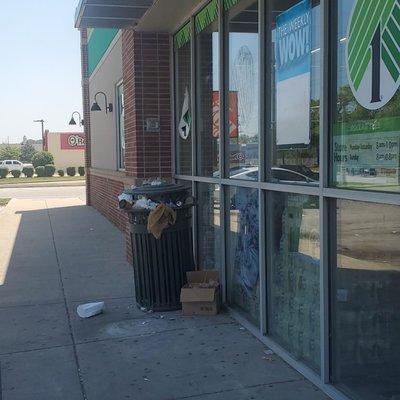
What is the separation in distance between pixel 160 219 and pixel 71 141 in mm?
74584

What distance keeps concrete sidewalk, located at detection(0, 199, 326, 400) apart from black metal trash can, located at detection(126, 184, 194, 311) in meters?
0.23

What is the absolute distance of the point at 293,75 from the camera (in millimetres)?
4383

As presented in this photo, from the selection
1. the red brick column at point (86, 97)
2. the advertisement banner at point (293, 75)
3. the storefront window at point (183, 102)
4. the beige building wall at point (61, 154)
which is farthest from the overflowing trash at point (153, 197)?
the beige building wall at point (61, 154)

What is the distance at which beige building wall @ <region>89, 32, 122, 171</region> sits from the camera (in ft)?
40.5

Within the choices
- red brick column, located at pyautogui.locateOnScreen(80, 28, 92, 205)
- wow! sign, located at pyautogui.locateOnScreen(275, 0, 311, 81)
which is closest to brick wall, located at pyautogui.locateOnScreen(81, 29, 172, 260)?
wow! sign, located at pyautogui.locateOnScreen(275, 0, 311, 81)

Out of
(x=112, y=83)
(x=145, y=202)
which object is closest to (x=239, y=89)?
(x=145, y=202)

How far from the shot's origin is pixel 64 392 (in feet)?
13.6

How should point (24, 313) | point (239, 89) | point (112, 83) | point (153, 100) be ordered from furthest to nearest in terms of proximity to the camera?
1. point (112, 83)
2. point (153, 100)
3. point (24, 313)
4. point (239, 89)

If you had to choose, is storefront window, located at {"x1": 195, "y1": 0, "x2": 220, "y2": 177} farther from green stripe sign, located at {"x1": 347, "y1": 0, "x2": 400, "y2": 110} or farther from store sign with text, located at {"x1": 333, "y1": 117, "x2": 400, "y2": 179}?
green stripe sign, located at {"x1": 347, "y1": 0, "x2": 400, "y2": 110}

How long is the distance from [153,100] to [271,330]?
3942mm

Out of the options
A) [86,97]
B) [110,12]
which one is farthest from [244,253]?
[86,97]

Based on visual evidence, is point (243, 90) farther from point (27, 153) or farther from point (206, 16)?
point (27, 153)

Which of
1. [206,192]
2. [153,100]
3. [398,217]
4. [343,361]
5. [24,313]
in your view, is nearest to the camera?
[398,217]

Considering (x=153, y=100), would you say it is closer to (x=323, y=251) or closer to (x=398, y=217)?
(x=323, y=251)
